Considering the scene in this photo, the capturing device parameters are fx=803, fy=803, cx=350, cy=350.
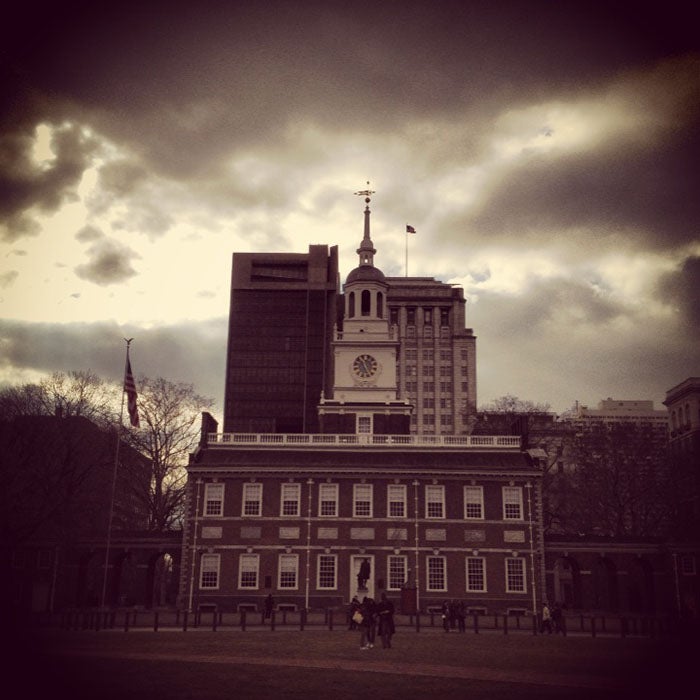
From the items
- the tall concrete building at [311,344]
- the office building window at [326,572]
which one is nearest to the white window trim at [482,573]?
the office building window at [326,572]

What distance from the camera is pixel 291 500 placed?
172ft

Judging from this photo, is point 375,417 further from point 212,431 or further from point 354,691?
point 354,691

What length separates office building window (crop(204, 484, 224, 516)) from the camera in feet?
172

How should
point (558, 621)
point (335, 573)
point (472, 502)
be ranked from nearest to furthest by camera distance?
point (558, 621) → point (335, 573) → point (472, 502)

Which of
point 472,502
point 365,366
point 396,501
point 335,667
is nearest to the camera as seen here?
point 335,667

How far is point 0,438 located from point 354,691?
34170 millimetres

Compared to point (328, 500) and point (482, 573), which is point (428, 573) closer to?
point (482, 573)

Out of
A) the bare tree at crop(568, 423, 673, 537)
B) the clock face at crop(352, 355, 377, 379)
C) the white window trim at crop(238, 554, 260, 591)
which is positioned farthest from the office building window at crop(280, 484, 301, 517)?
the bare tree at crop(568, 423, 673, 537)

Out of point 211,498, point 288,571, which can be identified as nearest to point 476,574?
point 288,571

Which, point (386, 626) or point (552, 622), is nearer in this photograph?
point (386, 626)

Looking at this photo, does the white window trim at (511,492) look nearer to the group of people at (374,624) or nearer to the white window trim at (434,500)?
the white window trim at (434,500)

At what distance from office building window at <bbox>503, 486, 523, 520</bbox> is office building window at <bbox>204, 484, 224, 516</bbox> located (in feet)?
60.6

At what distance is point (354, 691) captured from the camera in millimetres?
16906

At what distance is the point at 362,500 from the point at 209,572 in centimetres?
1076
